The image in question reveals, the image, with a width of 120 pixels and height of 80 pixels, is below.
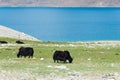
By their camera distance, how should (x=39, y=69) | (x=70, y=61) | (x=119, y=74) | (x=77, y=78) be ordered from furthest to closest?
(x=70, y=61), (x=39, y=69), (x=119, y=74), (x=77, y=78)

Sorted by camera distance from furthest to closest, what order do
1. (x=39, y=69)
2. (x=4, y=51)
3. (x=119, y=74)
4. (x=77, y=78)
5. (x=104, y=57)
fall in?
(x=4, y=51), (x=104, y=57), (x=39, y=69), (x=119, y=74), (x=77, y=78)

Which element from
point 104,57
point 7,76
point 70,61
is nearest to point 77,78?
point 7,76

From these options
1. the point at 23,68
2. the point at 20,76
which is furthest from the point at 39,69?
the point at 20,76

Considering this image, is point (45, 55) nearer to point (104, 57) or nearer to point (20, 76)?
point (104, 57)

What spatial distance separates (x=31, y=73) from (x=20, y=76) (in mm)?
936

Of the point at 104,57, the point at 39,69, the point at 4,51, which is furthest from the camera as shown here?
the point at 4,51

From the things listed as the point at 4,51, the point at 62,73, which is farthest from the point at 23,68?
the point at 4,51

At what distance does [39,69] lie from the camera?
18.1 meters

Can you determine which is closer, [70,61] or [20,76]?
[20,76]

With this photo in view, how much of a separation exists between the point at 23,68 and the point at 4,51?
1291 cm

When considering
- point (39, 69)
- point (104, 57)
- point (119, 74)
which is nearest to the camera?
point (119, 74)

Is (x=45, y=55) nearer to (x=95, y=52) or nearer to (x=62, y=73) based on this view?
(x=95, y=52)

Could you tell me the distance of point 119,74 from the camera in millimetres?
16469

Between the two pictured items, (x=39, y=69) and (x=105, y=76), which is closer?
(x=105, y=76)
